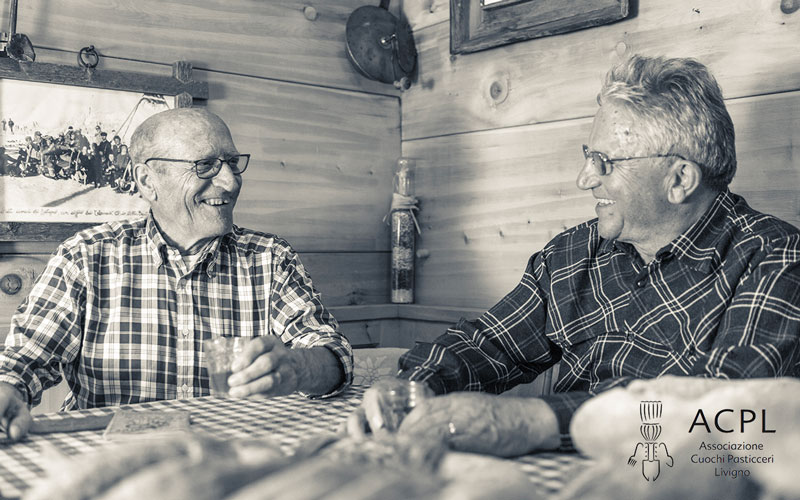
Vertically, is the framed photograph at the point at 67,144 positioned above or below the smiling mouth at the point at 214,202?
above

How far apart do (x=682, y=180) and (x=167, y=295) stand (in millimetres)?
1179

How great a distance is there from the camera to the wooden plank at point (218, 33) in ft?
7.21

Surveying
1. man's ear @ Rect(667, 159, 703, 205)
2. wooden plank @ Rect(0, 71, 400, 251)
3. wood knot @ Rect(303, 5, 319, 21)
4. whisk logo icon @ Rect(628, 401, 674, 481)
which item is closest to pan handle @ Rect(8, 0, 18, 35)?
wooden plank @ Rect(0, 71, 400, 251)

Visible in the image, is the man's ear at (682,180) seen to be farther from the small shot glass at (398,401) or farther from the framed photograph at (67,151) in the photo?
the framed photograph at (67,151)

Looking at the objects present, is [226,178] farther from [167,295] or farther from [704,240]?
[704,240]

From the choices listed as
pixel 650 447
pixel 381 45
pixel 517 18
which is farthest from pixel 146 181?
pixel 650 447

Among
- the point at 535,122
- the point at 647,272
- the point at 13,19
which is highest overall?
the point at 13,19

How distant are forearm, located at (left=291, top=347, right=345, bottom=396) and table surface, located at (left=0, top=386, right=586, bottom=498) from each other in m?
0.03

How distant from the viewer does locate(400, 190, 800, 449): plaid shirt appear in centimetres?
135

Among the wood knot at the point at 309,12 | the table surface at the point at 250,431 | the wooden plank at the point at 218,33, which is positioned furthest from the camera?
the wood knot at the point at 309,12

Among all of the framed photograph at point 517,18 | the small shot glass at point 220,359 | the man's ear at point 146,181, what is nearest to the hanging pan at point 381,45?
the framed photograph at point 517,18

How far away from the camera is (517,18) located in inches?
97.4

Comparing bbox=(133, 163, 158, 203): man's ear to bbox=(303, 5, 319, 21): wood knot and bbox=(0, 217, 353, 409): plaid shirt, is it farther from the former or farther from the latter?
bbox=(303, 5, 319, 21): wood knot

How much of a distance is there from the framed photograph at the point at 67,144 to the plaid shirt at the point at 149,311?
1.19 feet
